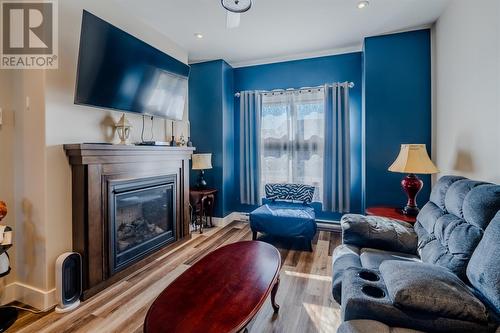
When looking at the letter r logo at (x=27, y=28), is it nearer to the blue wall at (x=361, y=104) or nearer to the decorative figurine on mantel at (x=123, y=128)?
the decorative figurine on mantel at (x=123, y=128)

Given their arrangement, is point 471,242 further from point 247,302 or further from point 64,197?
point 64,197

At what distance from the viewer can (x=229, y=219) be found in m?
4.29

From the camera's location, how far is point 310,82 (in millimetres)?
3947

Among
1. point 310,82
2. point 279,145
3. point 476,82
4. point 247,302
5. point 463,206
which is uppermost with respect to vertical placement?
point 310,82

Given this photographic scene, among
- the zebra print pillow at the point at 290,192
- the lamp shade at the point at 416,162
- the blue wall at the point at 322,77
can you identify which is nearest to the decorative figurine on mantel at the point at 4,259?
the zebra print pillow at the point at 290,192

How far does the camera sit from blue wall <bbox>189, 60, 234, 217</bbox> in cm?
402

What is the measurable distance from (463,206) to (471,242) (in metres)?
0.27

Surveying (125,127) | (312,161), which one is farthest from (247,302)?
(312,161)

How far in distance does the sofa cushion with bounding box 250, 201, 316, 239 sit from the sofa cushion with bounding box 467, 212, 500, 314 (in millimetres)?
1815

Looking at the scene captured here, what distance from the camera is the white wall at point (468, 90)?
182 cm

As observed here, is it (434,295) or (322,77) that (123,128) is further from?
(322,77)

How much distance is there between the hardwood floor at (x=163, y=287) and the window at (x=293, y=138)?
51.9 inches

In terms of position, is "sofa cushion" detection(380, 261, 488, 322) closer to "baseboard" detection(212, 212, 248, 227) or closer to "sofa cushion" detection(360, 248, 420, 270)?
"sofa cushion" detection(360, 248, 420, 270)

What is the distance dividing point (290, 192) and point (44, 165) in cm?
291
